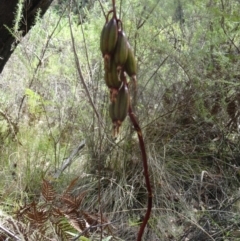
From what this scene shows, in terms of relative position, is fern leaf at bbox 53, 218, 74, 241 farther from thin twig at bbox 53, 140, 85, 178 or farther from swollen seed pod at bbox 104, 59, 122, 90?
swollen seed pod at bbox 104, 59, 122, 90

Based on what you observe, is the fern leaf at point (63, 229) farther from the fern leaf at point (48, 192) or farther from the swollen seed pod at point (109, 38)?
the swollen seed pod at point (109, 38)

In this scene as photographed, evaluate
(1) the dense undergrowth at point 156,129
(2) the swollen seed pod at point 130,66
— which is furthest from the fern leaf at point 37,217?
(2) the swollen seed pod at point 130,66

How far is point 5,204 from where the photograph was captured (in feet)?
9.59

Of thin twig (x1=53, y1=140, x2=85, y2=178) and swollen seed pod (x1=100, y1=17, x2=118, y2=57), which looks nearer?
swollen seed pod (x1=100, y1=17, x2=118, y2=57)

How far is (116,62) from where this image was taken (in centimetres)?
103

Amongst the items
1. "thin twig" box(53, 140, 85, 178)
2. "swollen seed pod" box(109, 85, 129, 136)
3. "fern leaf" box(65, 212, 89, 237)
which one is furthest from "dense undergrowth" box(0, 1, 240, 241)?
"swollen seed pod" box(109, 85, 129, 136)

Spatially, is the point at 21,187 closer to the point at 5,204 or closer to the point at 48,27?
the point at 5,204

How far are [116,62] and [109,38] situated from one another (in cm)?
5

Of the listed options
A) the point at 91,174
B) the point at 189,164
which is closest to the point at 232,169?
the point at 189,164

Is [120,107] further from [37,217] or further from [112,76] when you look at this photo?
[37,217]

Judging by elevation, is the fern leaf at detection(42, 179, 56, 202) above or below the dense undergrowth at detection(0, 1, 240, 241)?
below

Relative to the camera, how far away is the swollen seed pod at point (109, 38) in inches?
40.7

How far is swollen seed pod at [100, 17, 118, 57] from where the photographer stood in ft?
3.39

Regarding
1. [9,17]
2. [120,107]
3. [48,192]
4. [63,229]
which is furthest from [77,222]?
[9,17]
